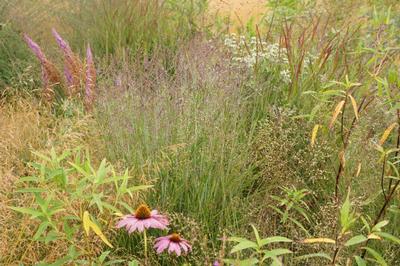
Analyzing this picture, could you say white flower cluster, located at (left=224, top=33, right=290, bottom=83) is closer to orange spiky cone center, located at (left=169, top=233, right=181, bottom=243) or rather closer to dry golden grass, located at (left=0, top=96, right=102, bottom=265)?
dry golden grass, located at (left=0, top=96, right=102, bottom=265)

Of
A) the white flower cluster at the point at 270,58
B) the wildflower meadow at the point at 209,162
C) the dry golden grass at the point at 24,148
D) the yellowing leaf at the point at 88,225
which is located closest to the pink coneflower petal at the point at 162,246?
the wildflower meadow at the point at 209,162

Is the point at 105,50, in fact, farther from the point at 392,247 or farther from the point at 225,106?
the point at 392,247

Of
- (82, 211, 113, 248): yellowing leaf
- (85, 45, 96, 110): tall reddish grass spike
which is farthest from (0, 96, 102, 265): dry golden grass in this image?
(82, 211, 113, 248): yellowing leaf

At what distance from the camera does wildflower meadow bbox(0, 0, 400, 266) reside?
8.85 ft

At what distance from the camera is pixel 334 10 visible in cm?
655

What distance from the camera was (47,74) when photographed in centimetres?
465

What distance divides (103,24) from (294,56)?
5.79 ft

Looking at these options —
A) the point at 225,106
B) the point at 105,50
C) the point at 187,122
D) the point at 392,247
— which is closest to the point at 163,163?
the point at 187,122

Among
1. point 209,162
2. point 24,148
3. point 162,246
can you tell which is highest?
point 162,246

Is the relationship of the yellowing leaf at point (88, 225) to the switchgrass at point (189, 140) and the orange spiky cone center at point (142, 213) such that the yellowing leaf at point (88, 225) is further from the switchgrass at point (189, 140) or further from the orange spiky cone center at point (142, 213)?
the switchgrass at point (189, 140)

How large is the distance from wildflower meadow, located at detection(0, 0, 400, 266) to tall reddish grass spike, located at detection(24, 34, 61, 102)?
2 cm

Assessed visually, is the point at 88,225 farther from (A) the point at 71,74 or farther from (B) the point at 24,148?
(A) the point at 71,74

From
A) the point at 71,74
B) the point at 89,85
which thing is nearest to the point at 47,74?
the point at 71,74

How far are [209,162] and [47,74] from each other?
5.72 feet
